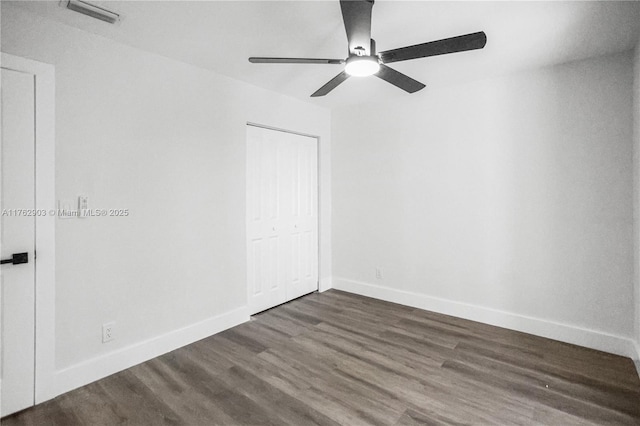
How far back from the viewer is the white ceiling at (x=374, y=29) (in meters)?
1.97

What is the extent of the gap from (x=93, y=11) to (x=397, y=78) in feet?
6.76

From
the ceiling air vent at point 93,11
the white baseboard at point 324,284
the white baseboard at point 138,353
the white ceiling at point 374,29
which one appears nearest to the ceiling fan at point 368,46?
the white ceiling at point 374,29

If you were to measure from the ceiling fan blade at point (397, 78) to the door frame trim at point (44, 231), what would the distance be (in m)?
2.23

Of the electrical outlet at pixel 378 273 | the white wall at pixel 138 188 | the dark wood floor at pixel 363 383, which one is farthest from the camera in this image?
the electrical outlet at pixel 378 273

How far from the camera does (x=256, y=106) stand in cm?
338

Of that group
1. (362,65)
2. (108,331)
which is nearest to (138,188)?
(108,331)

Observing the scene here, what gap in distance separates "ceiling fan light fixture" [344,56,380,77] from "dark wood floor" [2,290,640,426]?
7.01ft

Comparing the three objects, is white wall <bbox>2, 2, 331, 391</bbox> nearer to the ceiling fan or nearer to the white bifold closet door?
the white bifold closet door

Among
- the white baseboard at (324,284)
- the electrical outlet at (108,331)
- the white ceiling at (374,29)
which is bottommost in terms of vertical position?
the white baseboard at (324,284)

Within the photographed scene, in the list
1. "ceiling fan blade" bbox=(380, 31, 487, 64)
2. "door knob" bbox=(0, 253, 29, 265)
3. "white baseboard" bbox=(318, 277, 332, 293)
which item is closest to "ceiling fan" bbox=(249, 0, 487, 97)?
"ceiling fan blade" bbox=(380, 31, 487, 64)

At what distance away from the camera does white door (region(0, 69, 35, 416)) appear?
1.91 m

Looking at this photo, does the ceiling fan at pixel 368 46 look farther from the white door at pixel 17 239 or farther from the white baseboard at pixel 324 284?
the white baseboard at pixel 324 284

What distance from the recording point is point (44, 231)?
205cm

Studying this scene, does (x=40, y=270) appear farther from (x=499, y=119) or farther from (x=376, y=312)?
(x=499, y=119)
